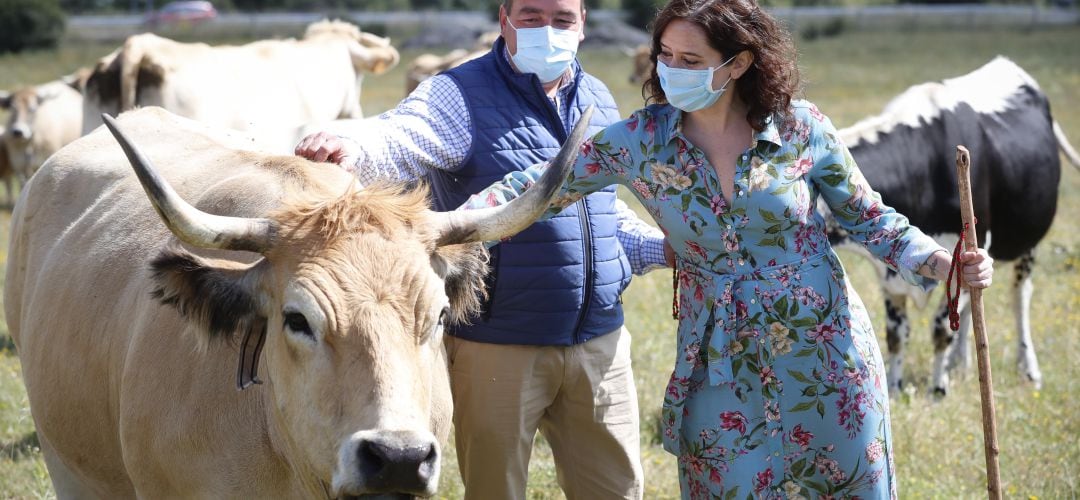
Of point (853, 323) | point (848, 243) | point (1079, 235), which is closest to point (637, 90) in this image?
point (1079, 235)

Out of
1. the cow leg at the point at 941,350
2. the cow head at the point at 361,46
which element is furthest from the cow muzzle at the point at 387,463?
the cow head at the point at 361,46

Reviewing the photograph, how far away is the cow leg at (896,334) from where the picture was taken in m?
8.25

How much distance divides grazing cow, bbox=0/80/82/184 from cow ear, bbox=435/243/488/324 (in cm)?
1399

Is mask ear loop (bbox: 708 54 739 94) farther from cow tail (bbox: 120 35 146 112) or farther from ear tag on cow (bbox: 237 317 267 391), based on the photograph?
cow tail (bbox: 120 35 146 112)

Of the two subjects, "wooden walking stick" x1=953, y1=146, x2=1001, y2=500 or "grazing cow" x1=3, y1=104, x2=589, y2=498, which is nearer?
"grazing cow" x1=3, y1=104, x2=589, y2=498

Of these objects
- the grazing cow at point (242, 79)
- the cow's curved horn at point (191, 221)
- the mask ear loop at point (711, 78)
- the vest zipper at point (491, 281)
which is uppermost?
the mask ear loop at point (711, 78)

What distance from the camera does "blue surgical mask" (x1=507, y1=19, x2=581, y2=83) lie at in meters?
4.41

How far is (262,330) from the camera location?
3666 mm

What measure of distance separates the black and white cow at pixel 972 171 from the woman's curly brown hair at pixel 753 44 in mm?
4402

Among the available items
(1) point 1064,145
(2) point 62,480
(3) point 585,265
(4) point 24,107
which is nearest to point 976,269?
(3) point 585,265

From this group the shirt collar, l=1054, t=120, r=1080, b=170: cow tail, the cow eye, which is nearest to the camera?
the cow eye

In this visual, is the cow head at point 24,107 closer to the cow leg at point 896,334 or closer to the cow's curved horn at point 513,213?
the cow leg at point 896,334

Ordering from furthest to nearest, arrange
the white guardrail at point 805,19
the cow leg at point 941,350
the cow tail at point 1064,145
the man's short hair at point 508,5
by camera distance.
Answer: the white guardrail at point 805,19 → the cow tail at point 1064,145 → the cow leg at point 941,350 → the man's short hair at point 508,5

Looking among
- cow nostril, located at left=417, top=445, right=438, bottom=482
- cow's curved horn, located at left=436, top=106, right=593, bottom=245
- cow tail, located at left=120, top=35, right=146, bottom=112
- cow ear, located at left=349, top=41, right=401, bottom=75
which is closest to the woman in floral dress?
cow's curved horn, located at left=436, top=106, right=593, bottom=245
